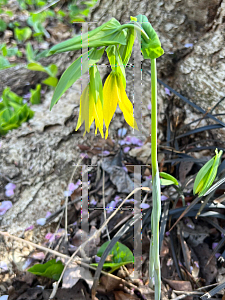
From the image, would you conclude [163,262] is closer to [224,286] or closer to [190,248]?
[190,248]

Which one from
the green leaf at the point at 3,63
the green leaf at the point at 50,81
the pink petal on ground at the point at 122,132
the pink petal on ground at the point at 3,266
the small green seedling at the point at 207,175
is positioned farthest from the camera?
the green leaf at the point at 3,63

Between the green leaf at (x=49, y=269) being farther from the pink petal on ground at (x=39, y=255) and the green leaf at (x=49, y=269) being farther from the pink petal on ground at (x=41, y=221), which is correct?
the pink petal on ground at (x=41, y=221)

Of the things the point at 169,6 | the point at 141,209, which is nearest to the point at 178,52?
the point at 169,6

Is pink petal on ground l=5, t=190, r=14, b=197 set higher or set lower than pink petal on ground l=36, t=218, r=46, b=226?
higher

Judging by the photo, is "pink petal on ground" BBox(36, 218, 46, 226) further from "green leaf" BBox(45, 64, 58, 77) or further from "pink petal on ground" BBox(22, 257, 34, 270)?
"green leaf" BBox(45, 64, 58, 77)

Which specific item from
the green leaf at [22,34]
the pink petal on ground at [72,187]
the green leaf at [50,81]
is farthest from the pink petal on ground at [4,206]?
the green leaf at [22,34]

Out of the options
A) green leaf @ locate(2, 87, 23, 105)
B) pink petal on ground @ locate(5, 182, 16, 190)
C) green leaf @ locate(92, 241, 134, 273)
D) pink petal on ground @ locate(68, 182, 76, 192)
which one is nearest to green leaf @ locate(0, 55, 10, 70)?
green leaf @ locate(2, 87, 23, 105)
